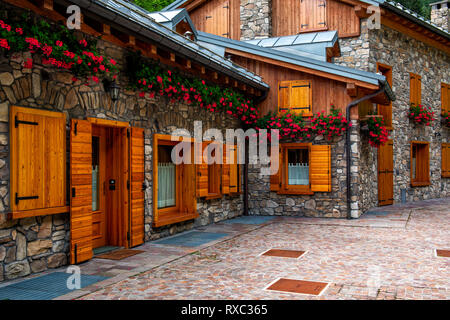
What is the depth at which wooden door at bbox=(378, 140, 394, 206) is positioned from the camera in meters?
13.7

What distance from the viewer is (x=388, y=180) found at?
14078 mm

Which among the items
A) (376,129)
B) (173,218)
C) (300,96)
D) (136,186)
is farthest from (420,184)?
(136,186)

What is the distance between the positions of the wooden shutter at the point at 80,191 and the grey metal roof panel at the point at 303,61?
6.43m

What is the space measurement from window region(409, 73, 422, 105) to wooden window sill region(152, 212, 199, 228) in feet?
32.7

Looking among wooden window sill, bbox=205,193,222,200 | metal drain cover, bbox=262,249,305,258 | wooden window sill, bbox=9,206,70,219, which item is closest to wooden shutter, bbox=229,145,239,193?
wooden window sill, bbox=205,193,222,200

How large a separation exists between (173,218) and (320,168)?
433cm

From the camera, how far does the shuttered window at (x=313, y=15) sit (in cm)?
1382

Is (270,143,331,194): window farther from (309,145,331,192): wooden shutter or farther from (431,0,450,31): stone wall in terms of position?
(431,0,450,31): stone wall

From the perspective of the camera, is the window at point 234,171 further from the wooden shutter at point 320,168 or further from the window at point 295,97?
the wooden shutter at point 320,168

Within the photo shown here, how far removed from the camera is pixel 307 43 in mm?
12781
